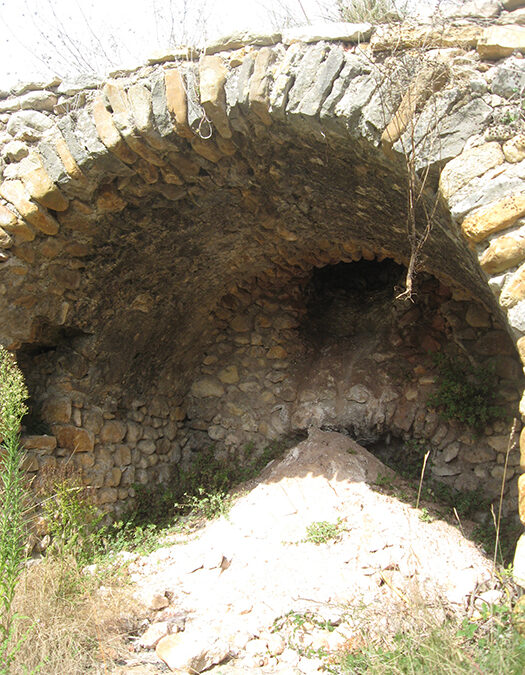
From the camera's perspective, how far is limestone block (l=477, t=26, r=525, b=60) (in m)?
2.35

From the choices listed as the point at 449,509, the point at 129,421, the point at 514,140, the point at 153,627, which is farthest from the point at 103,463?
the point at 514,140

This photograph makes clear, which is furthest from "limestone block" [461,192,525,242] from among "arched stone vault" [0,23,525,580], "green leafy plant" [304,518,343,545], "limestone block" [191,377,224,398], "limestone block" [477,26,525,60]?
"limestone block" [191,377,224,398]

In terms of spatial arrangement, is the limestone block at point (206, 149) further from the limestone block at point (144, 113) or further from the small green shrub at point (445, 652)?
the small green shrub at point (445, 652)

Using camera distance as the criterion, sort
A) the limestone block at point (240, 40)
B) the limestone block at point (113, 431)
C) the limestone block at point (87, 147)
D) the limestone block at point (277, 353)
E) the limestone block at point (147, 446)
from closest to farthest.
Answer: the limestone block at point (240, 40), the limestone block at point (87, 147), the limestone block at point (113, 431), the limestone block at point (147, 446), the limestone block at point (277, 353)

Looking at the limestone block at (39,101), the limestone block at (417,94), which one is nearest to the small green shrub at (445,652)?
the limestone block at (417,94)

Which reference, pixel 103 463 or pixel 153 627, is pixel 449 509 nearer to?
pixel 153 627

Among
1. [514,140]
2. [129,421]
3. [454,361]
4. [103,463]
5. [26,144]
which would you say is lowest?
[103,463]

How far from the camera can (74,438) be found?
12.6 ft

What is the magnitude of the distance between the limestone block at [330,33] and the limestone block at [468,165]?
0.81 meters

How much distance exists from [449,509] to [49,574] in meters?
2.37

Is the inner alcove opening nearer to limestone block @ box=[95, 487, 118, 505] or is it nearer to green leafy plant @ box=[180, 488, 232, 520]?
green leafy plant @ box=[180, 488, 232, 520]

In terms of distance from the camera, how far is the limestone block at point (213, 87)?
9.24 ft

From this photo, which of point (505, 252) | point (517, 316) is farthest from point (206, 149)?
point (517, 316)

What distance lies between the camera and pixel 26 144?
3266mm
